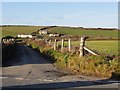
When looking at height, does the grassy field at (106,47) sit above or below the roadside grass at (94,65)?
above

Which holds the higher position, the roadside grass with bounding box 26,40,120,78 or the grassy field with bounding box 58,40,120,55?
the grassy field with bounding box 58,40,120,55

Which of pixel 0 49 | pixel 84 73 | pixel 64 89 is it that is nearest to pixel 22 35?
pixel 0 49

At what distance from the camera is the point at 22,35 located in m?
111

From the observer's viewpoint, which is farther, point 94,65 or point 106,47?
point 106,47

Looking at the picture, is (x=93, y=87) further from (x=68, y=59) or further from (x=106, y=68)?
(x=68, y=59)

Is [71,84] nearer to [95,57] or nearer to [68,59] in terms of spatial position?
[95,57]

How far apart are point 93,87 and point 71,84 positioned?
1.12 m

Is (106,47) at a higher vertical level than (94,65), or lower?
higher

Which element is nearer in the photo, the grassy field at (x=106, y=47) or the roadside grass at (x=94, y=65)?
the roadside grass at (x=94, y=65)

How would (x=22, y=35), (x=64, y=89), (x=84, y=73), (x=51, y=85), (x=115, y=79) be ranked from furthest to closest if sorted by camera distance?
(x=22, y=35), (x=84, y=73), (x=115, y=79), (x=51, y=85), (x=64, y=89)

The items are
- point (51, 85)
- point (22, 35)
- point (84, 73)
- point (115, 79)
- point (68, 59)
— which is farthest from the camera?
point (22, 35)

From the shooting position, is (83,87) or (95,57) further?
(95,57)

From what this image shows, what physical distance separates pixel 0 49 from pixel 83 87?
13343 mm

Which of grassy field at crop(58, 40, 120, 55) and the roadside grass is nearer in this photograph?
the roadside grass
